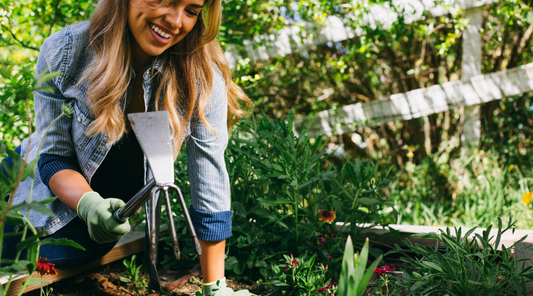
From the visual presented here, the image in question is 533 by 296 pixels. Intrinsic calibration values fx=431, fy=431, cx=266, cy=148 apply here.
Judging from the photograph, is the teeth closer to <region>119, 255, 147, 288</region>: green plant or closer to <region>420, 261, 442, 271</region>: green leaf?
<region>119, 255, 147, 288</region>: green plant

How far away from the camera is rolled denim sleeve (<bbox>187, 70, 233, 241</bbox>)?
1353 millimetres

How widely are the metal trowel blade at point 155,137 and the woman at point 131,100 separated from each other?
0.36 meters

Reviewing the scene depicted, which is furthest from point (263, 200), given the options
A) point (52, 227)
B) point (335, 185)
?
point (52, 227)

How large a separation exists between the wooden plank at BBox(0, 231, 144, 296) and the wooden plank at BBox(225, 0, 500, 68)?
1401mm

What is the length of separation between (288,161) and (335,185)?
30 centimetres

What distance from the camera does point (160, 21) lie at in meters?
1.20

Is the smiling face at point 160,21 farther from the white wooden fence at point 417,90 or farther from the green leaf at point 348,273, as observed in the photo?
the white wooden fence at point 417,90

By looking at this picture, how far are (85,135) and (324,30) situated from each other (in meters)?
2.02

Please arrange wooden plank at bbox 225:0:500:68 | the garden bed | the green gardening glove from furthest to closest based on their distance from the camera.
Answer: wooden plank at bbox 225:0:500:68 < the garden bed < the green gardening glove

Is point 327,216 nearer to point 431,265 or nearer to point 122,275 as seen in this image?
point 431,265

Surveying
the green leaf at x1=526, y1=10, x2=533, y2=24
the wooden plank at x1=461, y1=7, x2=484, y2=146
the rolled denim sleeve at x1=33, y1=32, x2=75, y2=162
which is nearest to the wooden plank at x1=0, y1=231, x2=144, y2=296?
the rolled denim sleeve at x1=33, y1=32, x2=75, y2=162

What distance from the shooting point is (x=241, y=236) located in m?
1.54

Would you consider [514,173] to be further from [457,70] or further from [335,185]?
[335,185]

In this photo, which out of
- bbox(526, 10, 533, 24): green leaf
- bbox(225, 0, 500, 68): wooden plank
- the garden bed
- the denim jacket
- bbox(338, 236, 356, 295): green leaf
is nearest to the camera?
bbox(338, 236, 356, 295): green leaf
